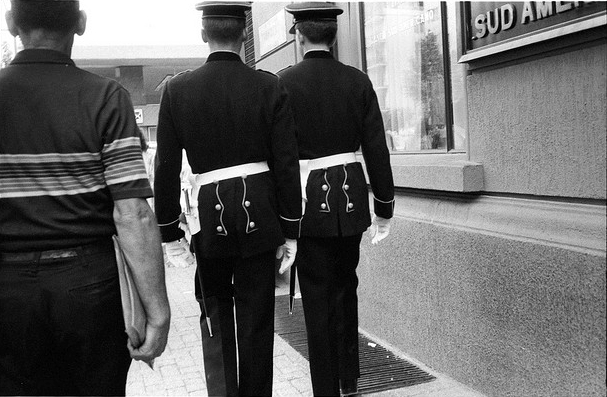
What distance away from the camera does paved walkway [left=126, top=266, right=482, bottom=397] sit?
4883 millimetres

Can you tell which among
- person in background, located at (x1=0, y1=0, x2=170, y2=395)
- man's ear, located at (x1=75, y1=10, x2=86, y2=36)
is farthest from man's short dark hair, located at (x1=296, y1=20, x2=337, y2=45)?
person in background, located at (x1=0, y1=0, x2=170, y2=395)

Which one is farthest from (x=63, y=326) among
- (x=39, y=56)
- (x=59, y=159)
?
(x=39, y=56)

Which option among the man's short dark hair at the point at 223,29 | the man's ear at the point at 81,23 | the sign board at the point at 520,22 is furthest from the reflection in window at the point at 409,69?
the man's ear at the point at 81,23

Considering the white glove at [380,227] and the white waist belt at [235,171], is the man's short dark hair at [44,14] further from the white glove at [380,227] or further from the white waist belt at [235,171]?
the white glove at [380,227]

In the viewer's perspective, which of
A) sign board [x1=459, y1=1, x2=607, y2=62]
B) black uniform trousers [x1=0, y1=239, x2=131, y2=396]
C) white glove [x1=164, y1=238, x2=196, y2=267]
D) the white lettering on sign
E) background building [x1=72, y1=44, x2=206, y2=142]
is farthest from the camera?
background building [x1=72, y1=44, x2=206, y2=142]

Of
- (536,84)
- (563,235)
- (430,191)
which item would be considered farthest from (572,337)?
(430,191)

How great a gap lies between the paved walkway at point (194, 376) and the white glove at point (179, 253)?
1138mm

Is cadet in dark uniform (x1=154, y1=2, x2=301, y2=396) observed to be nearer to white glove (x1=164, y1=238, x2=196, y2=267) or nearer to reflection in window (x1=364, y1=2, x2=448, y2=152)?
white glove (x1=164, y1=238, x2=196, y2=267)

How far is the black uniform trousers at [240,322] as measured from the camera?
404 centimetres

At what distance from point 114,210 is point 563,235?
7.36ft

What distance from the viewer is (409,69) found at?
6.33 m

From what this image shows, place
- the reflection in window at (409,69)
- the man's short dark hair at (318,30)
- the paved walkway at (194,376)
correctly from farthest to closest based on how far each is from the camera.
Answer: the reflection in window at (409,69)
the paved walkway at (194,376)
the man's short dark hair at (318,30)

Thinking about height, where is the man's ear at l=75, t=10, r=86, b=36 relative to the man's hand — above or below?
above

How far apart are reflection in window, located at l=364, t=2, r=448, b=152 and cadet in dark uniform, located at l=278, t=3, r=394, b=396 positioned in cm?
135
